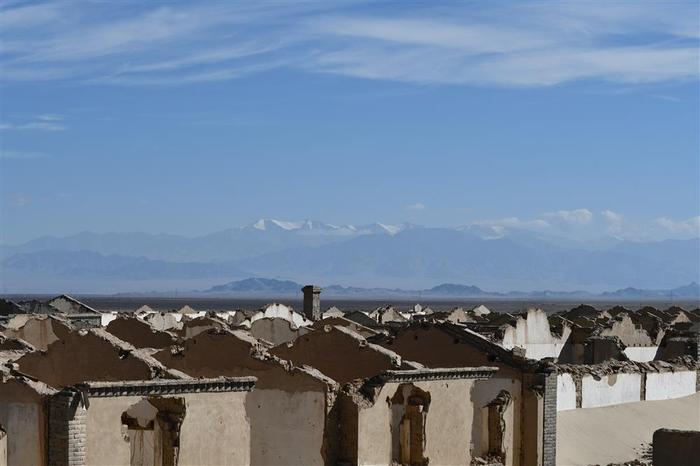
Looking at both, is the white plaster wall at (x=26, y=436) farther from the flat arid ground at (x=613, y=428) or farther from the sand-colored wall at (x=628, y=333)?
the sand-colored wall at (x=628, y=333)

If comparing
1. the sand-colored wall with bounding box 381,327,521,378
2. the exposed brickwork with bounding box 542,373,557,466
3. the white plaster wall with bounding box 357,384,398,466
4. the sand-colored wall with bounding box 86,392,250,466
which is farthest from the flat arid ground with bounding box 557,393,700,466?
the sand-colored wall with bounding box 86,392,250,466

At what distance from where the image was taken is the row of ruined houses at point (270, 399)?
19.6 meters

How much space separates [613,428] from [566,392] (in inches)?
63.3

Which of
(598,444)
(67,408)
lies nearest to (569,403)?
(598,444)

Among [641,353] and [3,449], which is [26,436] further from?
[641,353]

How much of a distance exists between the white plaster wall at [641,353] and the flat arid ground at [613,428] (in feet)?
25.8

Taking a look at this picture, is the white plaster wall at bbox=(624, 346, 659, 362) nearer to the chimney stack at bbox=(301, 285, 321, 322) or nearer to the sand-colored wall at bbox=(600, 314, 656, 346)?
the sand-colored wall at bbox=(600, 314, 656, 346)

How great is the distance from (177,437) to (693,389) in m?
24.7

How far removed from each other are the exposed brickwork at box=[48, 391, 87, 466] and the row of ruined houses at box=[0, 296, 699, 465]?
0.06ft

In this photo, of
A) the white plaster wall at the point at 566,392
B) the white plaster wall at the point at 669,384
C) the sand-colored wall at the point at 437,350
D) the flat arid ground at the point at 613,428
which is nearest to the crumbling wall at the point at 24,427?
the sand-colored wall at the point at 437,350

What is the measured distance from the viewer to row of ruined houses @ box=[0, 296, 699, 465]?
64.2 feet

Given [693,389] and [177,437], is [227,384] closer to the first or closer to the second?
[177,437]

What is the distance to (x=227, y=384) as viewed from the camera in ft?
68.9

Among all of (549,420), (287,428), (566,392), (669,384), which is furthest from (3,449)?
(669,384)
